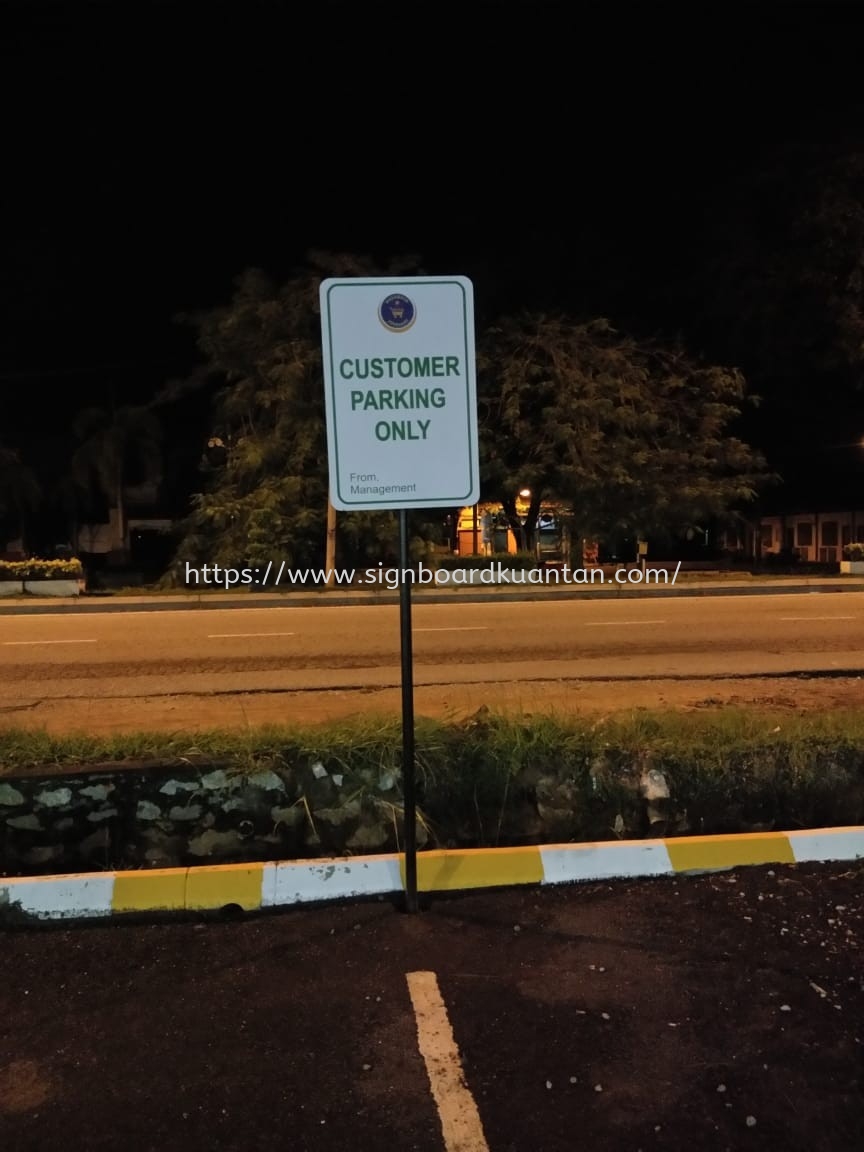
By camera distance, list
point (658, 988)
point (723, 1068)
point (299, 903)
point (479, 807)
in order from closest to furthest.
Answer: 1. point (723, 1068)
2. point (658, 988)
3. point (299, 903)
4. point (479, 807)

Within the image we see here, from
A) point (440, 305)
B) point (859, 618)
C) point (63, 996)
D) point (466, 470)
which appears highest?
point (440, 305)

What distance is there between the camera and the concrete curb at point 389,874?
366cm

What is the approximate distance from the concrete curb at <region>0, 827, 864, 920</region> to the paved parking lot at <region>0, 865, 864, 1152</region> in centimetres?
10

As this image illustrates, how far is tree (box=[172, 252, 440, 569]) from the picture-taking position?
20797 millimetres

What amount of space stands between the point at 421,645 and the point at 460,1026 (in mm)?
8964

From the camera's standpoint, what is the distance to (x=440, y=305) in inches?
138

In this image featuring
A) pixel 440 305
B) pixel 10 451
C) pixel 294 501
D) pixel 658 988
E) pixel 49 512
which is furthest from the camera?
pixel 49 512

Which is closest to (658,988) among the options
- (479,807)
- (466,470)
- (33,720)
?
(479,807)

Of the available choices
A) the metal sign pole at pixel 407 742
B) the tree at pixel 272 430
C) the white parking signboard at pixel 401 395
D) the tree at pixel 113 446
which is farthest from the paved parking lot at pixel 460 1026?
the tree at pixel 113 446

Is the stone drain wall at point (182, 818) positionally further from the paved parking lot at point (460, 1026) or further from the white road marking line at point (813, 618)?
the white road marking line at point (813, 618)

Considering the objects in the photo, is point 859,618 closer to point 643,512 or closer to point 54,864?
point 643,512

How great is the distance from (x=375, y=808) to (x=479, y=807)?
476 mm

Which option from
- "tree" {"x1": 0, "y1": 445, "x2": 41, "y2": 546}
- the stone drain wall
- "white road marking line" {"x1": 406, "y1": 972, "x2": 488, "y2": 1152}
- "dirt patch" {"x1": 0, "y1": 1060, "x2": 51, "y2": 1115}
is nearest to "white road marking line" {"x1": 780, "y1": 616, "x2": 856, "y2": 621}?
the stone drain wall

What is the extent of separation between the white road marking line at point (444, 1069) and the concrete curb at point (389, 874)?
725mm
